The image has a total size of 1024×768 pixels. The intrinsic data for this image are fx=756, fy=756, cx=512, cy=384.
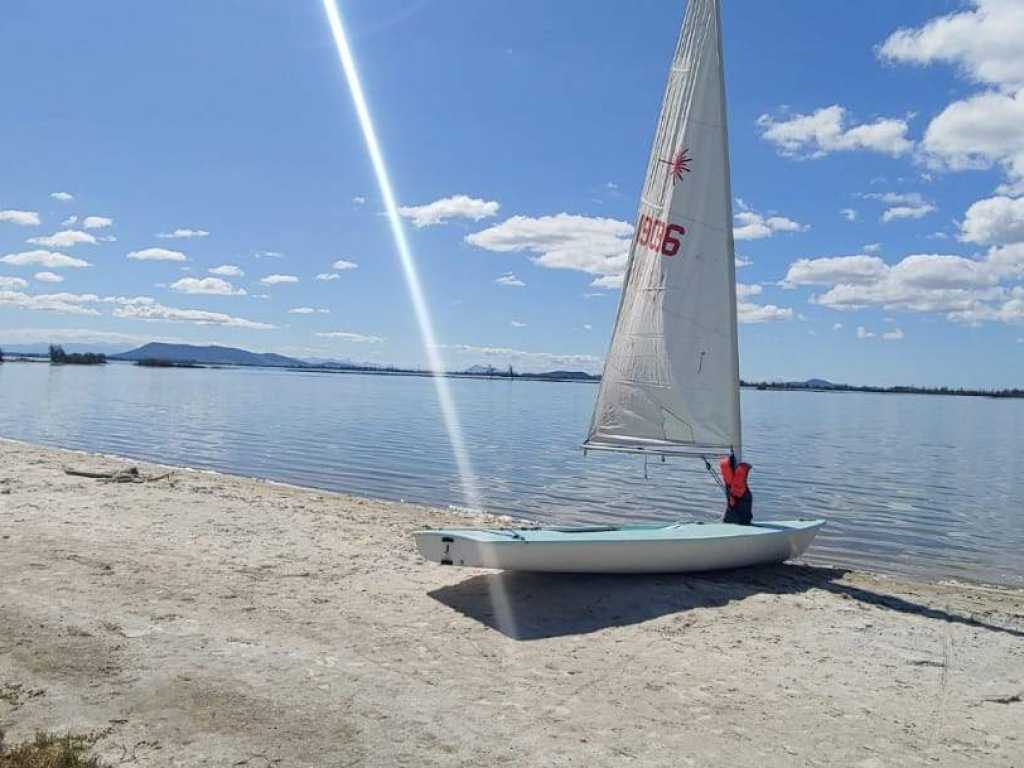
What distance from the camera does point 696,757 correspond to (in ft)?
17.6

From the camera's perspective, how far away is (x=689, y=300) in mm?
11531

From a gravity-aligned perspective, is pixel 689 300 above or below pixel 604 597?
above

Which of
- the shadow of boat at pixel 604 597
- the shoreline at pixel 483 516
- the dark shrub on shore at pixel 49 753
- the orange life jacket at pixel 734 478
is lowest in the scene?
the shoreline at pixel 483 516

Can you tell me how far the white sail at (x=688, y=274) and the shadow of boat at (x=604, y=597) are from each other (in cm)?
213

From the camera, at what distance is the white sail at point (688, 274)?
11406 millimetres

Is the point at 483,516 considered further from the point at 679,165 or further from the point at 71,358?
the point at 71,358

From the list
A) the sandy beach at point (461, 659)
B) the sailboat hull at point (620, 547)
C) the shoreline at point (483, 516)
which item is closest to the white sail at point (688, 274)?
the sailboat hull at point (620, 547)

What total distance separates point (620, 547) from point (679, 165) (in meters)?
5.82

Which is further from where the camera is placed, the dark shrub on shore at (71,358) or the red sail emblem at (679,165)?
the dark shrub on shore at (71,358)

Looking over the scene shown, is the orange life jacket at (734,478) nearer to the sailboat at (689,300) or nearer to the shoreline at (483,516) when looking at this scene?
the sailboat at (689,300)

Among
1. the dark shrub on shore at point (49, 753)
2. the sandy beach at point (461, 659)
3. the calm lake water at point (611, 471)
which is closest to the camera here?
the dark shrub on shore at point (49, 753)

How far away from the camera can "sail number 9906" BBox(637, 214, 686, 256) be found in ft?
37.9

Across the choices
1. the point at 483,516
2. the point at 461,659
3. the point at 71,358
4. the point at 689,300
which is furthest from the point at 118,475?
the point at 71,358

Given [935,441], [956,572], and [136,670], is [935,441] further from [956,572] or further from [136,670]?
[136,670]
